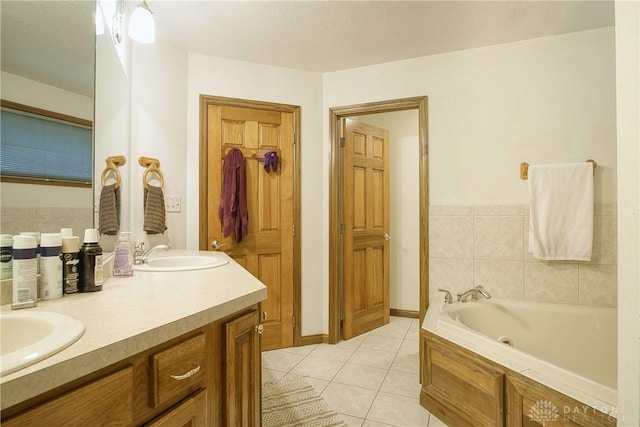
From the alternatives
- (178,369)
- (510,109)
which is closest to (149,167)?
(178,369)

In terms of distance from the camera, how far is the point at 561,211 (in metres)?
1.86

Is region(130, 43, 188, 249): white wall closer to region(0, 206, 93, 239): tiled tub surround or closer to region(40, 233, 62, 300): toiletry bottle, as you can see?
region(0, 206, 93, 239): tiled tub surround

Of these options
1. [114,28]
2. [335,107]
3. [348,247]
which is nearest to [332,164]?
[335,107]

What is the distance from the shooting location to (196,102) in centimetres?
226

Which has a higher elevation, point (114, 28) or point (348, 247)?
point (114, 28)

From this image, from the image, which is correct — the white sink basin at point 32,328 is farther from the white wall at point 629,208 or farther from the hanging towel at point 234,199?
the hanging towel at point 234,199

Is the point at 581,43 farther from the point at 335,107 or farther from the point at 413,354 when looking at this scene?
the point at 413,354

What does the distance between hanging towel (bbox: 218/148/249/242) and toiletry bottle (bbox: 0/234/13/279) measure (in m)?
1.46

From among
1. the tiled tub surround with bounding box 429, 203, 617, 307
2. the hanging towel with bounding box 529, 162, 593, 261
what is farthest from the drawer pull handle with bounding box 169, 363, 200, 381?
the hanging towel with bounding box 529, 162, 593, 261

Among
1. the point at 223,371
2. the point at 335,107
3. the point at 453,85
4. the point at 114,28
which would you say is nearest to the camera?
the point at 223,371

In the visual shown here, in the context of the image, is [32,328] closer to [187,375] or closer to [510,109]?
[187,375]

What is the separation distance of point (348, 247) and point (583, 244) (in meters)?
1.60

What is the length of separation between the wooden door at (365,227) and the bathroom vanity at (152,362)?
5.37 feet

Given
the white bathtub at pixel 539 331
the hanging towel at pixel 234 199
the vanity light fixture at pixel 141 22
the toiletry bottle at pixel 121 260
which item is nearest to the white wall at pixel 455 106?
the hanging towel at pixel 234 199
